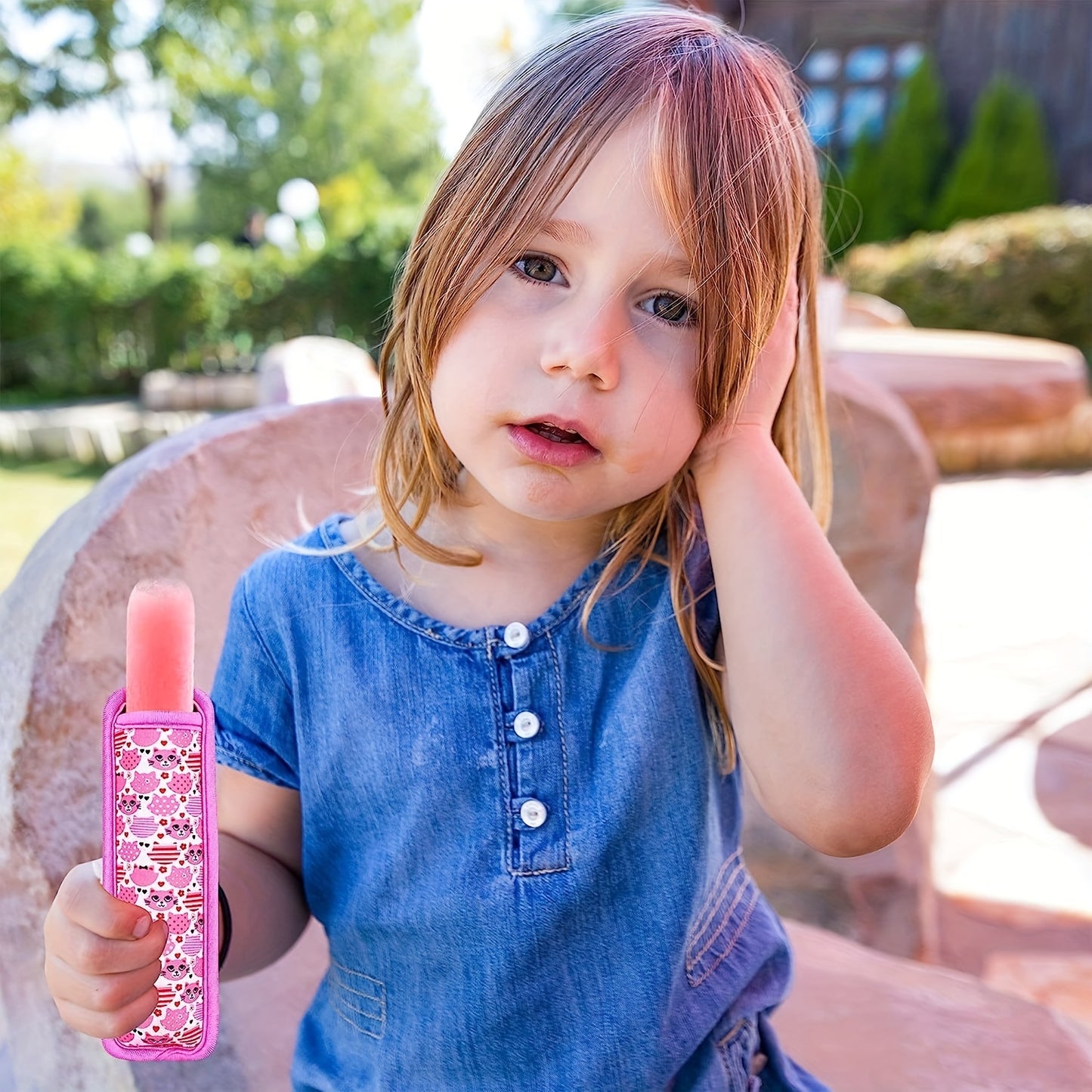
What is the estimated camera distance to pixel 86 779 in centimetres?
98

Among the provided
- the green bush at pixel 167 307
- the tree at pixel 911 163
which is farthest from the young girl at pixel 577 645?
the tree at pixel 911 163

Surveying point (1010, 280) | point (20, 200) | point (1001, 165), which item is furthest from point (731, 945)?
point (20, 200)

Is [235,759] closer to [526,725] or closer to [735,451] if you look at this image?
[526,725]

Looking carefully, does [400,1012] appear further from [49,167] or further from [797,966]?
[49,167]

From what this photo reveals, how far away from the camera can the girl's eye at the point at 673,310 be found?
0.85 m

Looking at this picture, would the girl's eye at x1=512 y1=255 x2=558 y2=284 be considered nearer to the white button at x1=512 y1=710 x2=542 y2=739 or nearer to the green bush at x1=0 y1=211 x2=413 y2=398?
the white button at x1=512 y1=710 x2=542 y2=739

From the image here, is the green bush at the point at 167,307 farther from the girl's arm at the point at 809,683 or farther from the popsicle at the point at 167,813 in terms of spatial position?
the popsicle at the point at 167,813

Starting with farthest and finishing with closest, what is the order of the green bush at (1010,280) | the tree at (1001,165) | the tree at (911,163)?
the tree at (911,163) → the tree at (1001,165) → the green bush at (1010,280)

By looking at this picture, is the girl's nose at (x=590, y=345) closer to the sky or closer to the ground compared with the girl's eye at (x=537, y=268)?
closer to the ground

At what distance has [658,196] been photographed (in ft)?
2.71

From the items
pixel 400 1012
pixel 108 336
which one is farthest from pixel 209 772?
pixel 108 336

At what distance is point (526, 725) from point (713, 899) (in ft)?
0.77

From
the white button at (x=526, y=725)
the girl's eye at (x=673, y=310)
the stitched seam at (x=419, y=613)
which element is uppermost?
the girl's eye at (x=673, y=310)

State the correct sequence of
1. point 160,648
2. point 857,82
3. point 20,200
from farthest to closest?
point 20,200 → point 857,82 → point 160,648
